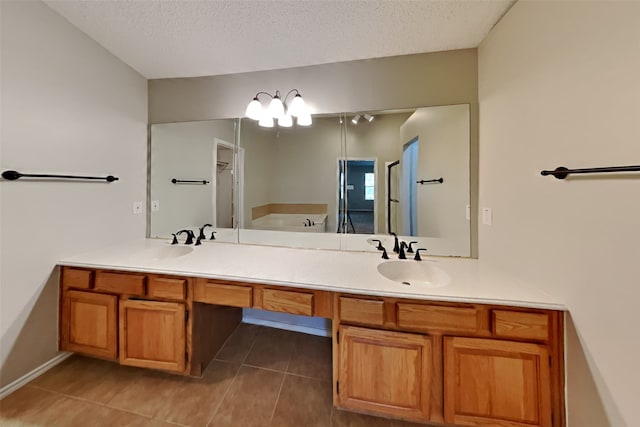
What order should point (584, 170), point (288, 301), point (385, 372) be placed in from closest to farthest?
point (584, 170)
point (385, 372)
point (288, 301)

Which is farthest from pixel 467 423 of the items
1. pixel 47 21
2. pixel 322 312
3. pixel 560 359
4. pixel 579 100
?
pixel 47 21

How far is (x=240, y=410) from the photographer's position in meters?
1.35

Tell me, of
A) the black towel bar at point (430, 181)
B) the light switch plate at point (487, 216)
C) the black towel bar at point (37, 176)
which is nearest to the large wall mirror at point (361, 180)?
the black towel bar at point (430, 181)

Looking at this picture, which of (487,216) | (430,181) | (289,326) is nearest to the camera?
(487,216)

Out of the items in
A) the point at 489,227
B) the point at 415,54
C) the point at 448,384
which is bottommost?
the point at 448,384

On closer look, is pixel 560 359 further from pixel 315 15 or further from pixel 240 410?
pixel 315 15

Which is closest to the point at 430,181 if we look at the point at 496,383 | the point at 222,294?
the point at 496,383

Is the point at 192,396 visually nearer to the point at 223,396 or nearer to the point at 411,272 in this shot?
the point at 223,396

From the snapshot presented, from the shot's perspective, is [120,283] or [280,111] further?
[280,111]

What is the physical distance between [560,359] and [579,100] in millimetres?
1106

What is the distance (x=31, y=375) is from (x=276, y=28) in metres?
2.76

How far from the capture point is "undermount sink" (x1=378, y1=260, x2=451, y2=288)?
1.52 meters

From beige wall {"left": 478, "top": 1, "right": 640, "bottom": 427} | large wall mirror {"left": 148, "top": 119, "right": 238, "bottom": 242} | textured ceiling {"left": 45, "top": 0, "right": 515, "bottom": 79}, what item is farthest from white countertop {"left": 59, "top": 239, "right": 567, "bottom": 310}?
textured ceiling {"left": 45, "top": 0, "right": 515, "bottom": 79}

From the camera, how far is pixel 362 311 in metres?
1.19
